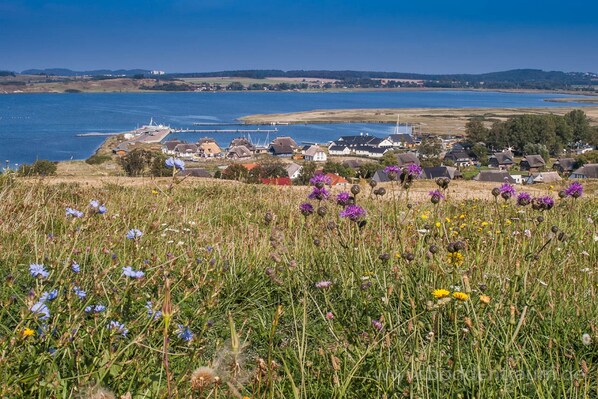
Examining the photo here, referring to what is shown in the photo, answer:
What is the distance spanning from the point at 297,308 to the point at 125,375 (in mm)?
1027

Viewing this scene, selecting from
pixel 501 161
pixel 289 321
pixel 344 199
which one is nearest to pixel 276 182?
pixel 344 199

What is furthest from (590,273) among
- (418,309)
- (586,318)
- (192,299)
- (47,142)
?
(47,142)

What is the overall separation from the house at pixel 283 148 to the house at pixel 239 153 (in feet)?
10.3

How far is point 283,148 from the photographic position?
62844 mm

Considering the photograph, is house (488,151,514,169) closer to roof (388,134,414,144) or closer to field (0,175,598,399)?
roof (388,134,414,144)

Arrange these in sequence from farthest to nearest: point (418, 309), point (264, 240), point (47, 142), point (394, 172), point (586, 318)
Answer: point (47, 142) < point (264, 240) < point (394, 172) < point (418, 309) < point (586, 318)

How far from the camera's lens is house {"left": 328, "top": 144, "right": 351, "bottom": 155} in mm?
60503

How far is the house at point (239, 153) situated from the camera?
58.0 m

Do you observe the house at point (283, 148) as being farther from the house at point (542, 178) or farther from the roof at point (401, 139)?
the house at point (542, 178)

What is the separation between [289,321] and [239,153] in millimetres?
56343

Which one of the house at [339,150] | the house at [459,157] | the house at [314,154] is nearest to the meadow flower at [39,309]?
the house at [314,154]

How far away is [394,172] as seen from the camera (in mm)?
3297

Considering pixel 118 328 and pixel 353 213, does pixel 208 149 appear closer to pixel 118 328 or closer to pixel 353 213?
pixel 353 213

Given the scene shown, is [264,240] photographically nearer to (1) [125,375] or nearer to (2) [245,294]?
(2) [245,294]
